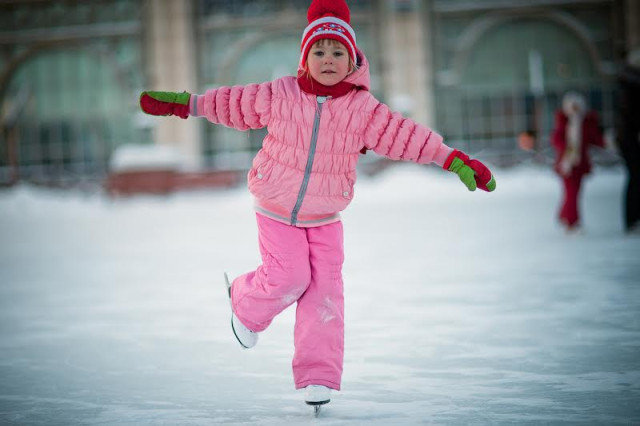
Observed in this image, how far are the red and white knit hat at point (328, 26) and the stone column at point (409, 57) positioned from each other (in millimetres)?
21004

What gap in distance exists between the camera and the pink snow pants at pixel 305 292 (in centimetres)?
293

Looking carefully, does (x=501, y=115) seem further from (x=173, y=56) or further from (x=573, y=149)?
(x=573, y=149)

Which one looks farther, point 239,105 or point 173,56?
point 173,56

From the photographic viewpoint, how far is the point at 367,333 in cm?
427

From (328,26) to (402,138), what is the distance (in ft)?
1.58

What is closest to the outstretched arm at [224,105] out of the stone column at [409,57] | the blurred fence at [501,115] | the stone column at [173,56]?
the blurred fence at [501,115]

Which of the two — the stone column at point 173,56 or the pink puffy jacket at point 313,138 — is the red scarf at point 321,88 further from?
the stone column at point 173,56

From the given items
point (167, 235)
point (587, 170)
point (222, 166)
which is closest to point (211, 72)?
point (222, 166)

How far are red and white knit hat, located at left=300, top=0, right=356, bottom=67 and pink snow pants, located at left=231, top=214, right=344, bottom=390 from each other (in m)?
0.63

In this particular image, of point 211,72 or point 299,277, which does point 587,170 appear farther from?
point 211,72

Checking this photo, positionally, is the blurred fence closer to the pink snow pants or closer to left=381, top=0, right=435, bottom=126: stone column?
left=381, top=0, right=435, bottom=126: stone column

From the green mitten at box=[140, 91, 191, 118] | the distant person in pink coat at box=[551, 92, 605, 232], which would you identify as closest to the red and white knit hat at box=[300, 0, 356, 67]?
the green mitten at box=[140, 91, 191, 118]

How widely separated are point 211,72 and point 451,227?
15.6 meters

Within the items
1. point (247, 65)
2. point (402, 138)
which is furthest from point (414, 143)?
point (247, 65)
